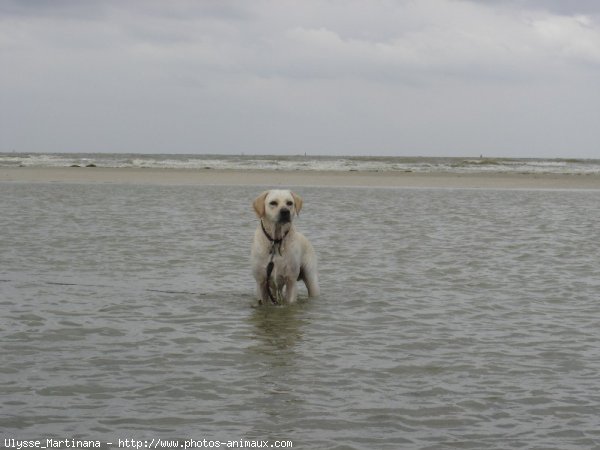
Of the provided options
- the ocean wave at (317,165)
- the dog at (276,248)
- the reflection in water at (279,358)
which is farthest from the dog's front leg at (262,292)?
the ocean wave at (317,165)

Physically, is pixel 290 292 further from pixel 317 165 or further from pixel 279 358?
pixel 317 165

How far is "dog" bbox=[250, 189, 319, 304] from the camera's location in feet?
29.1

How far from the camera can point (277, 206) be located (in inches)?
349

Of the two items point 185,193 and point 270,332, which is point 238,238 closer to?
point 270,332

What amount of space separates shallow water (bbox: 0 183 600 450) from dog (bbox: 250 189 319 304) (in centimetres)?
27

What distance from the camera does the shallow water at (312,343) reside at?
523 cm

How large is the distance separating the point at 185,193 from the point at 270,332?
2195 centimetres

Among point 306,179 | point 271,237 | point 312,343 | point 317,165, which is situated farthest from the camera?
point 317,165

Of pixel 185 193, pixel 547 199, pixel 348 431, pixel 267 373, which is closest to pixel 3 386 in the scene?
pixel 267 373

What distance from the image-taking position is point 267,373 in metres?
6.39

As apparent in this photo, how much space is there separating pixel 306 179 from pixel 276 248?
104ft

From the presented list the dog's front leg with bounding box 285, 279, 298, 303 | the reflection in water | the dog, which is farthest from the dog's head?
the reflection in water

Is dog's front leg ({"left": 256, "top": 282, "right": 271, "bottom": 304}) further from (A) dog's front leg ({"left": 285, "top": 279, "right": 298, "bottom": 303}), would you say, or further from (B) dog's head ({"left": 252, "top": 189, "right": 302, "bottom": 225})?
(B) dog's head ({"left": 252, "top": 189, "right": 302, "bottom": 225})

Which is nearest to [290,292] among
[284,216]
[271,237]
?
[271,237]
